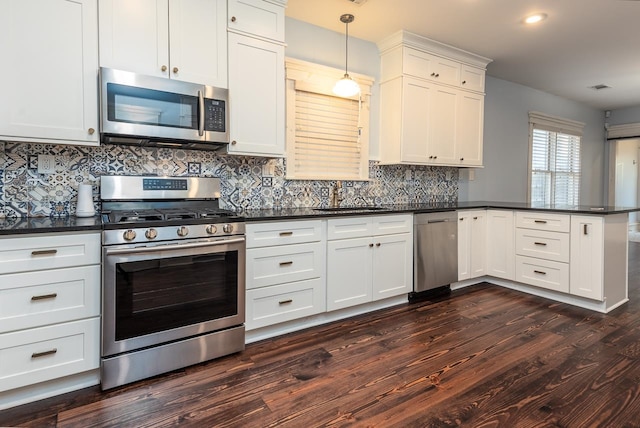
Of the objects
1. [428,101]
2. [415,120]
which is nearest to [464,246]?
[415,120]

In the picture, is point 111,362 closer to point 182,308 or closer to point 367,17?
point 182,308

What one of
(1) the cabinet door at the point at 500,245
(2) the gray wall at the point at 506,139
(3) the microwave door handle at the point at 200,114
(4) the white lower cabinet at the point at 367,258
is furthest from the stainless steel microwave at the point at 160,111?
(2) the gray wall at the point at 506,139

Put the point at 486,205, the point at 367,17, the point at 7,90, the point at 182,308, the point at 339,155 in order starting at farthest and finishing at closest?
the point at 486,205 < the point at 339,155 < the point at 367,17 < the point at 182,308 < the point at 7,90

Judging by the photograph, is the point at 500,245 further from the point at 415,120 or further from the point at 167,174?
the point at 167,174

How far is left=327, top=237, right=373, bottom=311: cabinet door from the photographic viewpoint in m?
2.87

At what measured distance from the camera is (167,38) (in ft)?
7.61

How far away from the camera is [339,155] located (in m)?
3.58

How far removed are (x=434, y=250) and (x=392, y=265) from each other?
0.55 meters

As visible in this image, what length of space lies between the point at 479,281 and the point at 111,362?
367 cm

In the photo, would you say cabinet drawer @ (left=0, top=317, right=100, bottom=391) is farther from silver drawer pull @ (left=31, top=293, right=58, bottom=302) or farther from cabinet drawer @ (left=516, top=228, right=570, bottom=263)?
cabinet drawer @ (left=516, top=228, right=570, bottom=263)

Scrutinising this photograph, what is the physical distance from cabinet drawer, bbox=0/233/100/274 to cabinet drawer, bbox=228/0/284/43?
1.70 metres

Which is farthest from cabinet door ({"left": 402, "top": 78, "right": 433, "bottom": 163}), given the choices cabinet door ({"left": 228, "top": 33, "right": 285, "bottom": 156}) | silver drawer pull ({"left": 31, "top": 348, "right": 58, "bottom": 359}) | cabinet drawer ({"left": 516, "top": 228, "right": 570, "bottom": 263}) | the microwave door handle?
silver drawer pull ({"left": 31, "top": 348, "right": 58, "bottom": 359})

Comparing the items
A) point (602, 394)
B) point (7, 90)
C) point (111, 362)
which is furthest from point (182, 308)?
point (602, 394)

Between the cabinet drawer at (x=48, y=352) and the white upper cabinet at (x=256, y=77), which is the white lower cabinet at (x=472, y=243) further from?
the cabinet drawer at (x=48, y=352)
